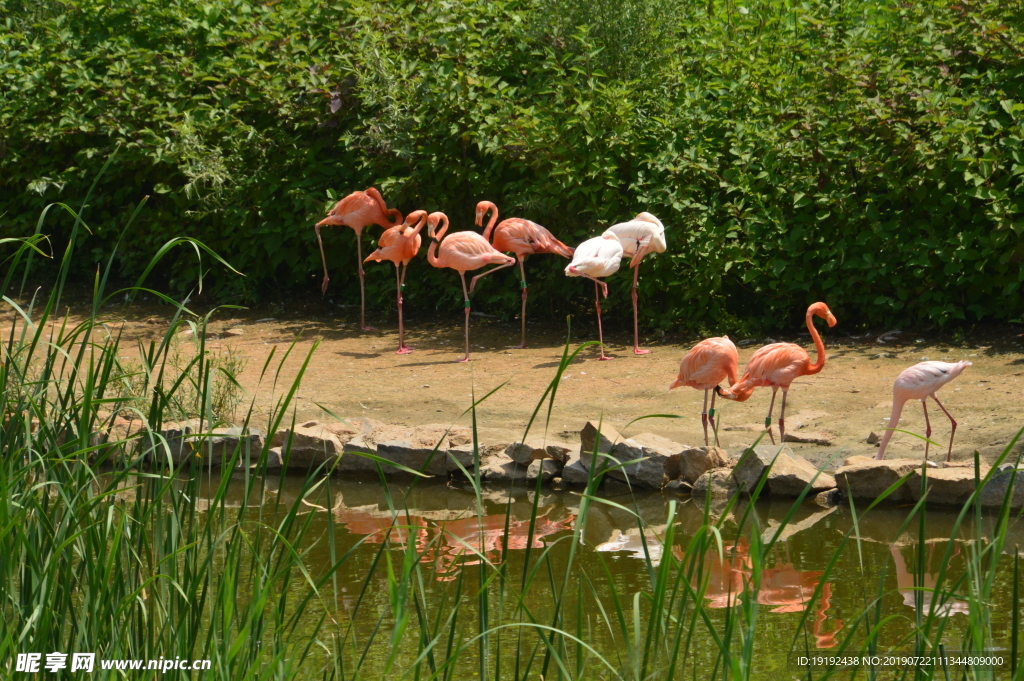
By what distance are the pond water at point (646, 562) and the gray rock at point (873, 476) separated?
8cm

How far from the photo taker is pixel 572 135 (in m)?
7.98

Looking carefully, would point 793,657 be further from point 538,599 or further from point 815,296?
point 815,296

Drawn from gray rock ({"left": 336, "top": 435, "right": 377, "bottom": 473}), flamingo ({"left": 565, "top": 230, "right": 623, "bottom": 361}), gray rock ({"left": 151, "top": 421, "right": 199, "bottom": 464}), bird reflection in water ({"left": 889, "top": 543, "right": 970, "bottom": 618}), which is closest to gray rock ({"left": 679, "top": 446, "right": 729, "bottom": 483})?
bird reflection in water ({"left": 889, "top": 543, "right": 970, "bottom": 618})

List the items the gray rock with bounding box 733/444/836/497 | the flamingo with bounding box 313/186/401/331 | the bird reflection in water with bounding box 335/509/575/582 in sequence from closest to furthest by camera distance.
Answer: the bird reflection in water with bounding box 335/509/575/582 → the gray rock with bounding box 733/444/836/497 → the flamingo with bounding box 313/186/401/331

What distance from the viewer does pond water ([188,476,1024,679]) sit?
300 centimetres

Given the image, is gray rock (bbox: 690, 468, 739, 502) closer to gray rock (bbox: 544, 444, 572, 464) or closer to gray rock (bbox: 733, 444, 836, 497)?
gray rock (bbox: 733, 444, 836, 497)

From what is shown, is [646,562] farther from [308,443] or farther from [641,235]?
[641,235]

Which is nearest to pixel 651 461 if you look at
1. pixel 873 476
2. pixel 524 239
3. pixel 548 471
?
pixel 548 471

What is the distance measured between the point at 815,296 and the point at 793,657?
4983 millimetres

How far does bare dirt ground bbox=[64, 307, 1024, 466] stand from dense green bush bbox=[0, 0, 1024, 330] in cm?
40

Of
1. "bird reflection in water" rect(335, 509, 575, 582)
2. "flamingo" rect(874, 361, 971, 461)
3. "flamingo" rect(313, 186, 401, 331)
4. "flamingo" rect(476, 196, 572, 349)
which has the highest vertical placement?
"flamingo" rect(313, 186, 401, 331)

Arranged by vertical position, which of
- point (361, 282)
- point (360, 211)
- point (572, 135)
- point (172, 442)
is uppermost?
point (572, 135)

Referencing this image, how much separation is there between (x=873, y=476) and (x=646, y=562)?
7.87 feet

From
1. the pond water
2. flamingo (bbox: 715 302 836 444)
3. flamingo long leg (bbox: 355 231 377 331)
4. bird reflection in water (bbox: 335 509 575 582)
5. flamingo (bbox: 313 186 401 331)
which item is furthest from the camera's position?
flamingo long leg (bbox: 355 231 377 331)
